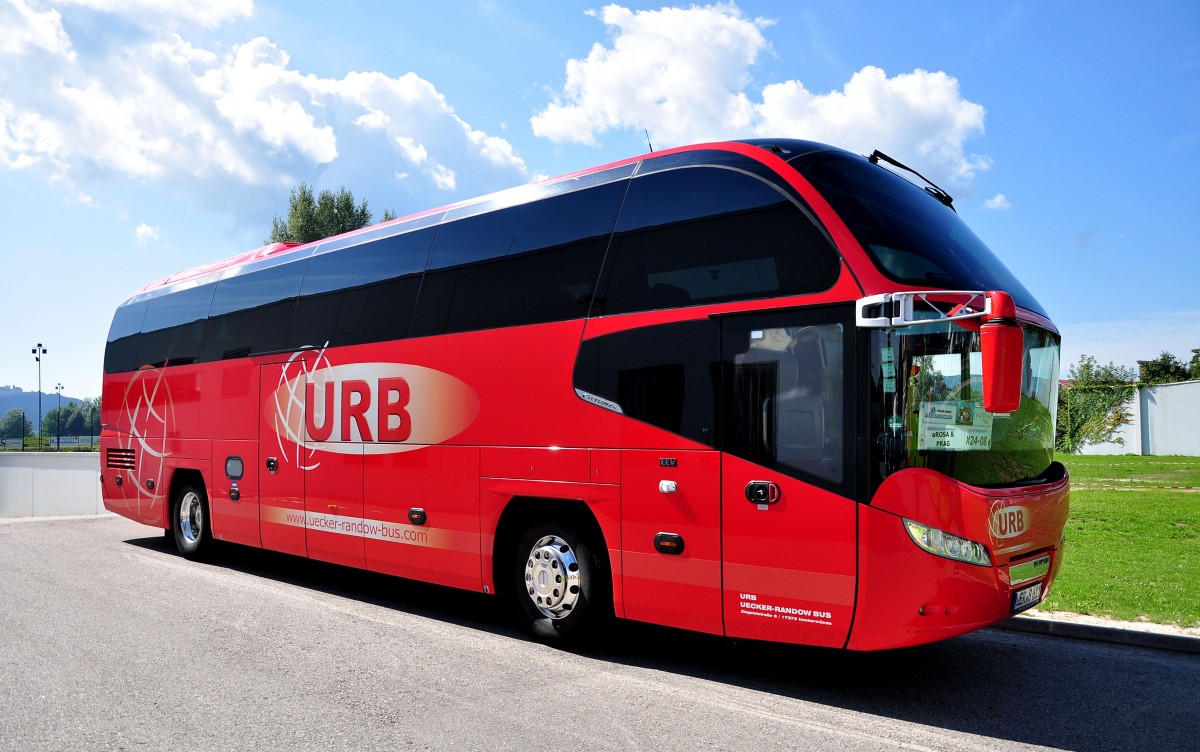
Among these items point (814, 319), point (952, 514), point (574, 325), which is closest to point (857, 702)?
point (952, 514)

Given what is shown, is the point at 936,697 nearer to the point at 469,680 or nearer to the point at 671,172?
the point at 469,680

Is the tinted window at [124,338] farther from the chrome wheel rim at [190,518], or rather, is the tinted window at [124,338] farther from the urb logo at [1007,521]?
the urb logo at [1007,521]

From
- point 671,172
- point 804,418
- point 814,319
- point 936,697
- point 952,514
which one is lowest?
point 936,697

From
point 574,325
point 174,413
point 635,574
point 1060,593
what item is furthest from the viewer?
point 174,413

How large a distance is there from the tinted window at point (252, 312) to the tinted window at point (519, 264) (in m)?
2.83

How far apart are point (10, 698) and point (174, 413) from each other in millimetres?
Answer: 7429

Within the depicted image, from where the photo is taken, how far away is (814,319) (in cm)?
553

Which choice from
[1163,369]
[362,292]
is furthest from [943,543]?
[1163,369]

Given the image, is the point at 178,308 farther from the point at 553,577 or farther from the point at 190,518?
the point at 553,577

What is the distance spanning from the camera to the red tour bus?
17.1ft

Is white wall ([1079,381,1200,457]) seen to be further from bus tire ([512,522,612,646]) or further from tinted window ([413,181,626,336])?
bus tire ([512,522,612,646])

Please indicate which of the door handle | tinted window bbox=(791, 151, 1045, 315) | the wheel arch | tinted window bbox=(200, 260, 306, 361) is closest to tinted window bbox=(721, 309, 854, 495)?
the door handle

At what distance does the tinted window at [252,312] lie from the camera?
10516mm

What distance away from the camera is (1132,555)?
1108cm
